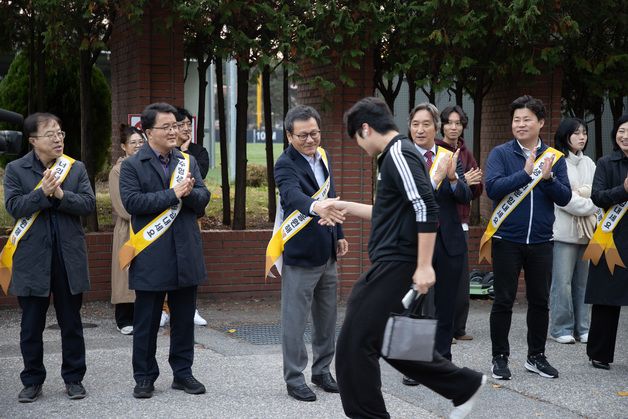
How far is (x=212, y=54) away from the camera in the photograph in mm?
10047

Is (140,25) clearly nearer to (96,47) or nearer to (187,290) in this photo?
(96,47)

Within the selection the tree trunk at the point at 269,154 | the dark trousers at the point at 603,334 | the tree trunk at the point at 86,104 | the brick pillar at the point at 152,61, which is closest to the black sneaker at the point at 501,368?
the dark trousers at the point at 603,334

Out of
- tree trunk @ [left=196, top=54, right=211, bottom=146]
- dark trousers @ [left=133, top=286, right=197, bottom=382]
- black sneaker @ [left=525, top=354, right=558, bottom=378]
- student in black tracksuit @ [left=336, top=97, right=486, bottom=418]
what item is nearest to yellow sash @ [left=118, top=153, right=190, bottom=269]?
dark trousers @ [left=133, top=286, right=197, bottom=382]

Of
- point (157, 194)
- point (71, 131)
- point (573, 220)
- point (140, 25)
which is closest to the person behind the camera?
point (157, 194)

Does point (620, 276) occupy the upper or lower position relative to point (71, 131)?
lower

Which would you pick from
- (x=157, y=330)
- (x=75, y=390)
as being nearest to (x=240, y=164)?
(x=157, y=330)

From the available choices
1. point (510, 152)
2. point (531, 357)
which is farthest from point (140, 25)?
point (531, 357)

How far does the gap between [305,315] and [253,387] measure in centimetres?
64

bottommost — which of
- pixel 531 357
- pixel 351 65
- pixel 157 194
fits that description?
pixel 531 357

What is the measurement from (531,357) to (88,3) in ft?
16.4

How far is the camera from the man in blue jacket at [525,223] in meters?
6.84

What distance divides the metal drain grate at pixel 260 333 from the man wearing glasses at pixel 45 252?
82.0 inches

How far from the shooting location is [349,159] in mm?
9938

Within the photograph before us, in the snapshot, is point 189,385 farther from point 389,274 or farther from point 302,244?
point 389,274
